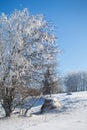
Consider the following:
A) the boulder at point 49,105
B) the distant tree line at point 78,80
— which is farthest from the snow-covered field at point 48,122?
the distant tree line at point 78,80

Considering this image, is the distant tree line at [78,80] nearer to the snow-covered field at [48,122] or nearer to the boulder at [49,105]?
the boulder at [49,105]

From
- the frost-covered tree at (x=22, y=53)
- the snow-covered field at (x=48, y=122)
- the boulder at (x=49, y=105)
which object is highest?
the frost-covered tree at (x=22, y=53)

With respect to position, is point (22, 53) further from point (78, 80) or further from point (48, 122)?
point (78, 80)

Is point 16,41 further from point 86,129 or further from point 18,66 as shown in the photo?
point 86,129

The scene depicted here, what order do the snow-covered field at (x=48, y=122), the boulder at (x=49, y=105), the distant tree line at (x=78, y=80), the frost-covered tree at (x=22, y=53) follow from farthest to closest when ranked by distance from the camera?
the distant tree line at (x=78, y=80)
the boulder at (x=49, y=105)
the frost-covered tree at (x=22, y=53)
the snow-covered field at (x=48, y=122)

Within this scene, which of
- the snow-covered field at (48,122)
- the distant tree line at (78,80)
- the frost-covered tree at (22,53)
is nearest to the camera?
the snow-covered field at (48,122)

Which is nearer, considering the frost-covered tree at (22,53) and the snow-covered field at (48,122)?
the snow-covered field at (48,122)

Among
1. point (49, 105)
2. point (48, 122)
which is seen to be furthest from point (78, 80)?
point (48, 122)

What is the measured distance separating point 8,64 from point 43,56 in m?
2.86

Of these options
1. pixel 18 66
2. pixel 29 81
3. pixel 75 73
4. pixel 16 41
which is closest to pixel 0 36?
pixel 16 41

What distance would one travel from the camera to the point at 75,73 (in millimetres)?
139375

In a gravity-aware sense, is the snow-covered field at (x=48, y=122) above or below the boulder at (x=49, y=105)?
below

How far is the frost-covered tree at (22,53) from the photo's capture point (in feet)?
64.7

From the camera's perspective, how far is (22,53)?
66.5ft
